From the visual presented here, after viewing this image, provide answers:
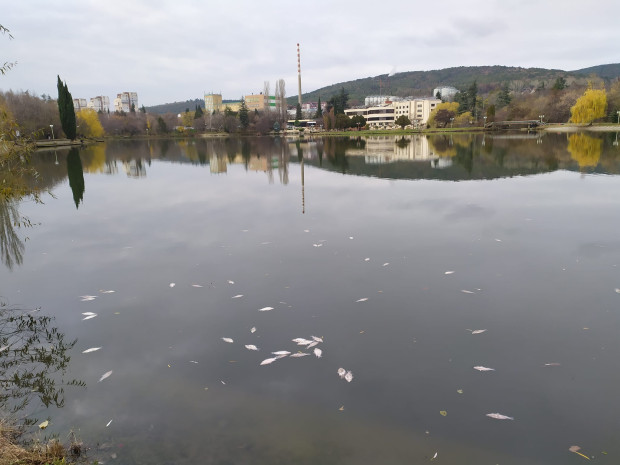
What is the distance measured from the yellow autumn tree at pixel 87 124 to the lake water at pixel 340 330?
82.9 meters

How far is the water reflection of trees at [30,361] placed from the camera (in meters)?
4.55

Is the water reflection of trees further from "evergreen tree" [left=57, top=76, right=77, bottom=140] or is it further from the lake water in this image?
"evergreen tree" [left=57, top=76, right=77, bottom=140]

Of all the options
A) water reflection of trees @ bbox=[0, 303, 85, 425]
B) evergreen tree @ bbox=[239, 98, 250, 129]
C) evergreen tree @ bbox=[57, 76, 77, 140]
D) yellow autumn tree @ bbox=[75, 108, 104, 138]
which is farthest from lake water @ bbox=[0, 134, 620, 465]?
evergreen tree @ bbox=[239, 98, 250, 129]

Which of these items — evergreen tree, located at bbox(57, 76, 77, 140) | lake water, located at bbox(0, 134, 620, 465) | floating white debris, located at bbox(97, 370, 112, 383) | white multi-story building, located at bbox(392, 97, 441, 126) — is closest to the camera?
lake water, located at bbox(0, 134, 620, 465)

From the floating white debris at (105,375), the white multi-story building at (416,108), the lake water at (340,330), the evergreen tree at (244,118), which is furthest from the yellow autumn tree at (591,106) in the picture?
the floating white debris at (105,375)

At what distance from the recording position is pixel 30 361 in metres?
5.27

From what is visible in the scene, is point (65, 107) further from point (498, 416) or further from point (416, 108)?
point (416, 108)

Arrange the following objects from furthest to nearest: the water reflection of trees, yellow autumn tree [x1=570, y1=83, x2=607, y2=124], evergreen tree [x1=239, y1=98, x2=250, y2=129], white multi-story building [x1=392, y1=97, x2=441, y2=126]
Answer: white multi-story building [x1=392, y1=97, x2=441, y2=126], evergreen tree [x1=239, y1=98, x2=250, y2=129], yellow autumn tree [x1=570, y1=83, x2=607, y2=124], the water reflection of trees

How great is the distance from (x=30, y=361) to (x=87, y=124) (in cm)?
9647

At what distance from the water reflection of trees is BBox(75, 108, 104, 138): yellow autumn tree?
89688 mm

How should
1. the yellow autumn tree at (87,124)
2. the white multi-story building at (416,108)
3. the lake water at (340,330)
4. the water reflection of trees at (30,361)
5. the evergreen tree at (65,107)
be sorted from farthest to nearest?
the white multi-story building at (416,108) < the yellow autumn tree at (87,124) < the evergreen tree at (65,107) < the water reflection of trees at (30,361) < the lake water at (340,330)

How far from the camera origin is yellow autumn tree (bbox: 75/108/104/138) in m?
82.7

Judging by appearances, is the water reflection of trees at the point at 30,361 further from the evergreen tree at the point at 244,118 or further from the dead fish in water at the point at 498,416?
the evergreen tree at the point at 244,118

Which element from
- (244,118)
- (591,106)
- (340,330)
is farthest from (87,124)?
(591,106)
